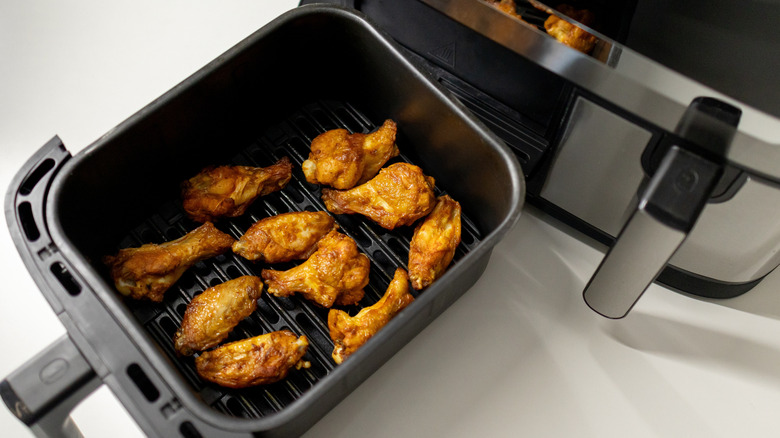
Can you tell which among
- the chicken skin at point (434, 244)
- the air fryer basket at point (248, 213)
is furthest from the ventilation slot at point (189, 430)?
the chicken skin at point (434, 244)

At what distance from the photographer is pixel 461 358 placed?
1024 millimetres

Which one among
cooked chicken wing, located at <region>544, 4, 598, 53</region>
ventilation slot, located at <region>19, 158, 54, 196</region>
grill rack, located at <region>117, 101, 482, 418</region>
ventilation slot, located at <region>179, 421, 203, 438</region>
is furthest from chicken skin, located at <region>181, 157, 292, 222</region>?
cooked chicken wing, located at <region>544, 4, 598, 53</region>

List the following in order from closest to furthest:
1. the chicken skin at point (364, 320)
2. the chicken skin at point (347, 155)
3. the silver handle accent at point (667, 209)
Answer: the silver handle accent at point (667, 209) < the chicken skin at point (364, 320) < the chicken skin at point (347, 155)

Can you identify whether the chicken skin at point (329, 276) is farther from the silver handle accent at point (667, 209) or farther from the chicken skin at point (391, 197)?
the silver handle accent at point (667, 209)

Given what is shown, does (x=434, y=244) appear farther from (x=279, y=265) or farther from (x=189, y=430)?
(x=189, y=430)

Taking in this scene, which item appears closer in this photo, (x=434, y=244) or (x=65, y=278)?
(x=65, y=278)

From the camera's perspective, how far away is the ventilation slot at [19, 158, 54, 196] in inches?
35.4

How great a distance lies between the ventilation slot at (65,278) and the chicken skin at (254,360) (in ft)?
0.59

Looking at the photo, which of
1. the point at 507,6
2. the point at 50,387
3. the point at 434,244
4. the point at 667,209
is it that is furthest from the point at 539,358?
the point at 50,387

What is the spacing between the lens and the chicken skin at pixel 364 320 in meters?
0.93

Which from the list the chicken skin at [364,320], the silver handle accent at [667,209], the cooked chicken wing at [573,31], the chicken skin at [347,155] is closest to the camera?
the silver handle accent at [667,209]

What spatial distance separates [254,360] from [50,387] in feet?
0.78

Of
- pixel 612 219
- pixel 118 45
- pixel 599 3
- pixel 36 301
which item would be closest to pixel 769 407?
pixel 612 219

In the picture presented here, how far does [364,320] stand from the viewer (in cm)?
94
